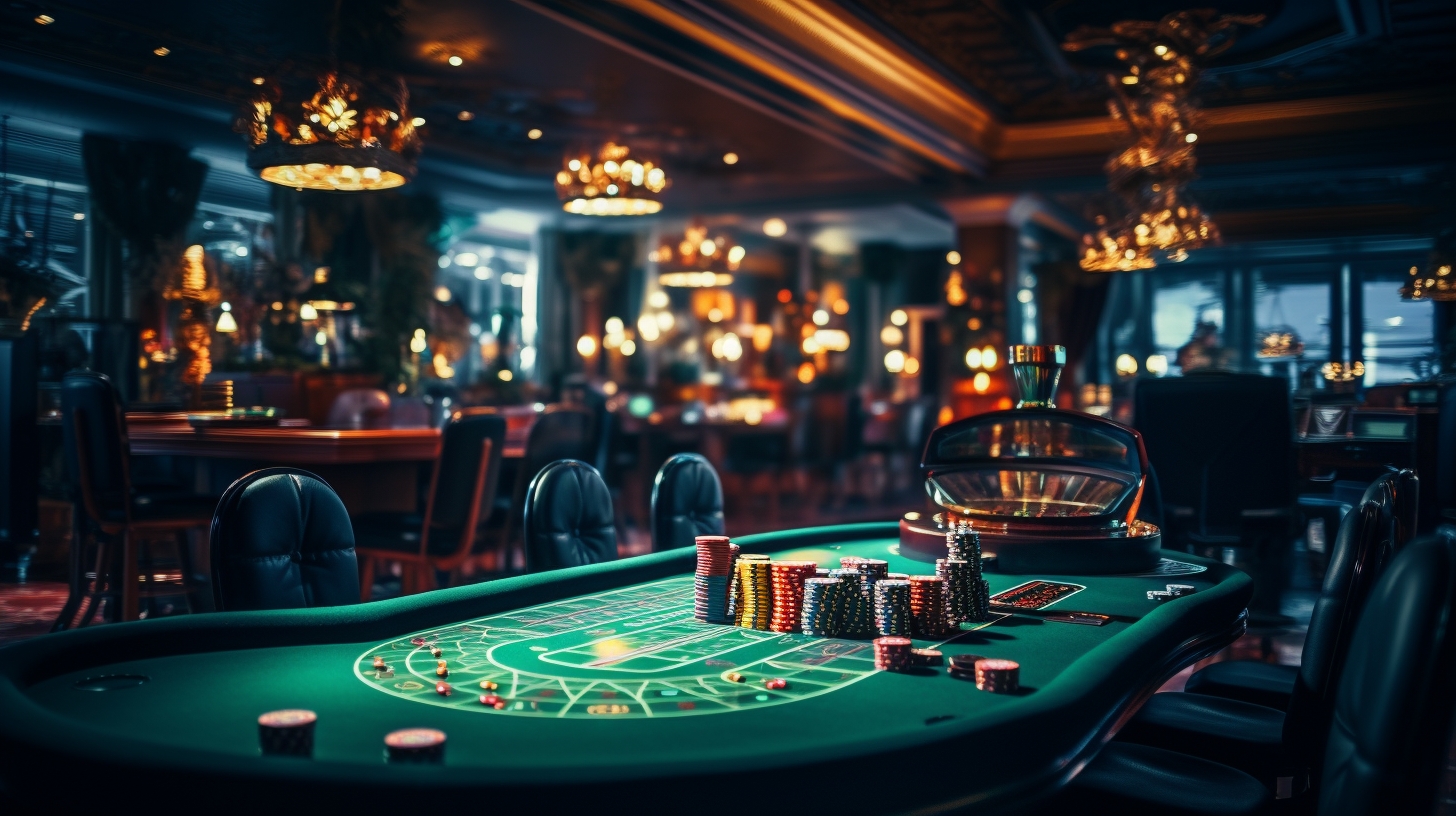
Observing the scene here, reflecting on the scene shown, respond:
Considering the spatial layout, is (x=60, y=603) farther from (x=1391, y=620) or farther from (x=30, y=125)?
(x=1391, y=620)

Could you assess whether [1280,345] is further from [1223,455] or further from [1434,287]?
[1223,455]

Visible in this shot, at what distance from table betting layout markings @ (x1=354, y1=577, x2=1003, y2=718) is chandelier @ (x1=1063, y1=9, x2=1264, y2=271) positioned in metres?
5.24

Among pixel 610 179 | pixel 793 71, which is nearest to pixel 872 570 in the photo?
pixel 793 71

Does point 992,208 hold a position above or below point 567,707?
above

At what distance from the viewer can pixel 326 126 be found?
4492mm

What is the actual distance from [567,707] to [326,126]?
11.9ft

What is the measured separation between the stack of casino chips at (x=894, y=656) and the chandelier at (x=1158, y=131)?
5596 millimetres

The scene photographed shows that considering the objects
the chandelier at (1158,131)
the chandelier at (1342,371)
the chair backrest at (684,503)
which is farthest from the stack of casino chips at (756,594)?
the chandelier at (1342,371)

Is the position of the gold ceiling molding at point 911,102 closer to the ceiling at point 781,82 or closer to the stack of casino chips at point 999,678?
the ceiling at point 781,82

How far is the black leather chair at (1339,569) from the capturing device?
2.05 m

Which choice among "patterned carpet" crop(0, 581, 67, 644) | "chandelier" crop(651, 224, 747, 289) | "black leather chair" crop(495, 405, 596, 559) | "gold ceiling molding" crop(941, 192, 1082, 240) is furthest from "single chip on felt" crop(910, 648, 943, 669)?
"chandelier" crop(651, 224, 747, 289)

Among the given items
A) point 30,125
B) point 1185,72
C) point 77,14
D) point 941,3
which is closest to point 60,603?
point 77,14

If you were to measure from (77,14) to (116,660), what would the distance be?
6.08 metres

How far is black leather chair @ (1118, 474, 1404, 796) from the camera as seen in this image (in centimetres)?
202
